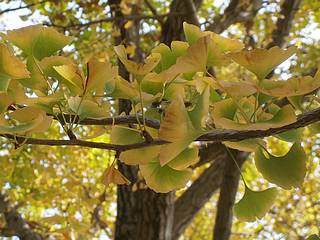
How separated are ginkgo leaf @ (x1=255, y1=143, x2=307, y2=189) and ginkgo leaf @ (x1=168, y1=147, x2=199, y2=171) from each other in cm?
10

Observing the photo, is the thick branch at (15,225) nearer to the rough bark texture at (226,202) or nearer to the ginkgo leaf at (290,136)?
the rough bark texture at (226,202)

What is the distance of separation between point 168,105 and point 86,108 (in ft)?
0.38

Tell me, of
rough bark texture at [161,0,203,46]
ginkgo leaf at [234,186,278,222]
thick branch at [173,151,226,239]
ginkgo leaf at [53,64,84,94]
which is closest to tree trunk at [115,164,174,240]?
thick branch at [173,151,226,239]

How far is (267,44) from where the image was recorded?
325 cm

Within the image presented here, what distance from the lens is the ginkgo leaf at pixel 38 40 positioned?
27.4 inches

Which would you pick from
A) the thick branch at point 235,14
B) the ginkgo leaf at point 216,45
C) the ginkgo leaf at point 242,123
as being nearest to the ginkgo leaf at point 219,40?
the ginkgo leaf at point 216,45

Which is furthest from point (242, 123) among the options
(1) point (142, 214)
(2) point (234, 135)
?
(1) point (142, 214)

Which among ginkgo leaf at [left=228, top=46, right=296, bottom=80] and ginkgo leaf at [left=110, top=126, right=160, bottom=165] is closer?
ginkgo leaf at [left=228, top=46, right=296, bottom=80]

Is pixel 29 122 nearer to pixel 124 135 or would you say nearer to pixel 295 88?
pixel 124 135

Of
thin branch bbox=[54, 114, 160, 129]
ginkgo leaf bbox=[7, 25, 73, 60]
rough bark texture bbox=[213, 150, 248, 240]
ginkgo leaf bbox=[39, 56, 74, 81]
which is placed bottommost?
thin branch bbox=[54, 114, 160, 129]

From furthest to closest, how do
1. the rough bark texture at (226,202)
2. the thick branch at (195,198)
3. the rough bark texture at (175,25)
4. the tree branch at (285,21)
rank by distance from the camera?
1. the tree branch at (285,21)
2. the thick branch at (195,198)
3. the rough bark texture at (175,25)
4. the rough bark texture at (226,202)

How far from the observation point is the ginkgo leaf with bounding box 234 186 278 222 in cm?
83

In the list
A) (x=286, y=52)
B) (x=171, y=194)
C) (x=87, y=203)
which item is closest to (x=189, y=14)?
(x=171, y=194)

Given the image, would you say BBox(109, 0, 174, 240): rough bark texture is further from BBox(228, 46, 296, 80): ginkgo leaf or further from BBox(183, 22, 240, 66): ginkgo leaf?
BBox(228, 46, 296, 80): ginkgo leaf
